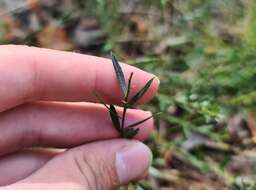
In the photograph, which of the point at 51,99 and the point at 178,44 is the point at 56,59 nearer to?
the point at 51,99

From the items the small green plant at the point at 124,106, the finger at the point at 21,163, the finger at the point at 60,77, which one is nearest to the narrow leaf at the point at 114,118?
the small green plant at the point at 124,106

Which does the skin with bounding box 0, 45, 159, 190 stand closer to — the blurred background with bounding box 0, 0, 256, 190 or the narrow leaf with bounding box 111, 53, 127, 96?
the narrow leaf with bounding box 111, 53, 127, 96

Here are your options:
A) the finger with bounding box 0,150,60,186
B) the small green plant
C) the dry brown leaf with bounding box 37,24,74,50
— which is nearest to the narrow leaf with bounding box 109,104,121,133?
the small green plant

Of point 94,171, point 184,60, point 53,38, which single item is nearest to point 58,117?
point 94,171

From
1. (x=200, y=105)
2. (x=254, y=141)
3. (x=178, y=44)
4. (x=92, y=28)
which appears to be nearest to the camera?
(x=200, y=105)

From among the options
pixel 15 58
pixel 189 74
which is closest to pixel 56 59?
pixel 15 58

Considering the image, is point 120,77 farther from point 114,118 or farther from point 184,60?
point 184,60
